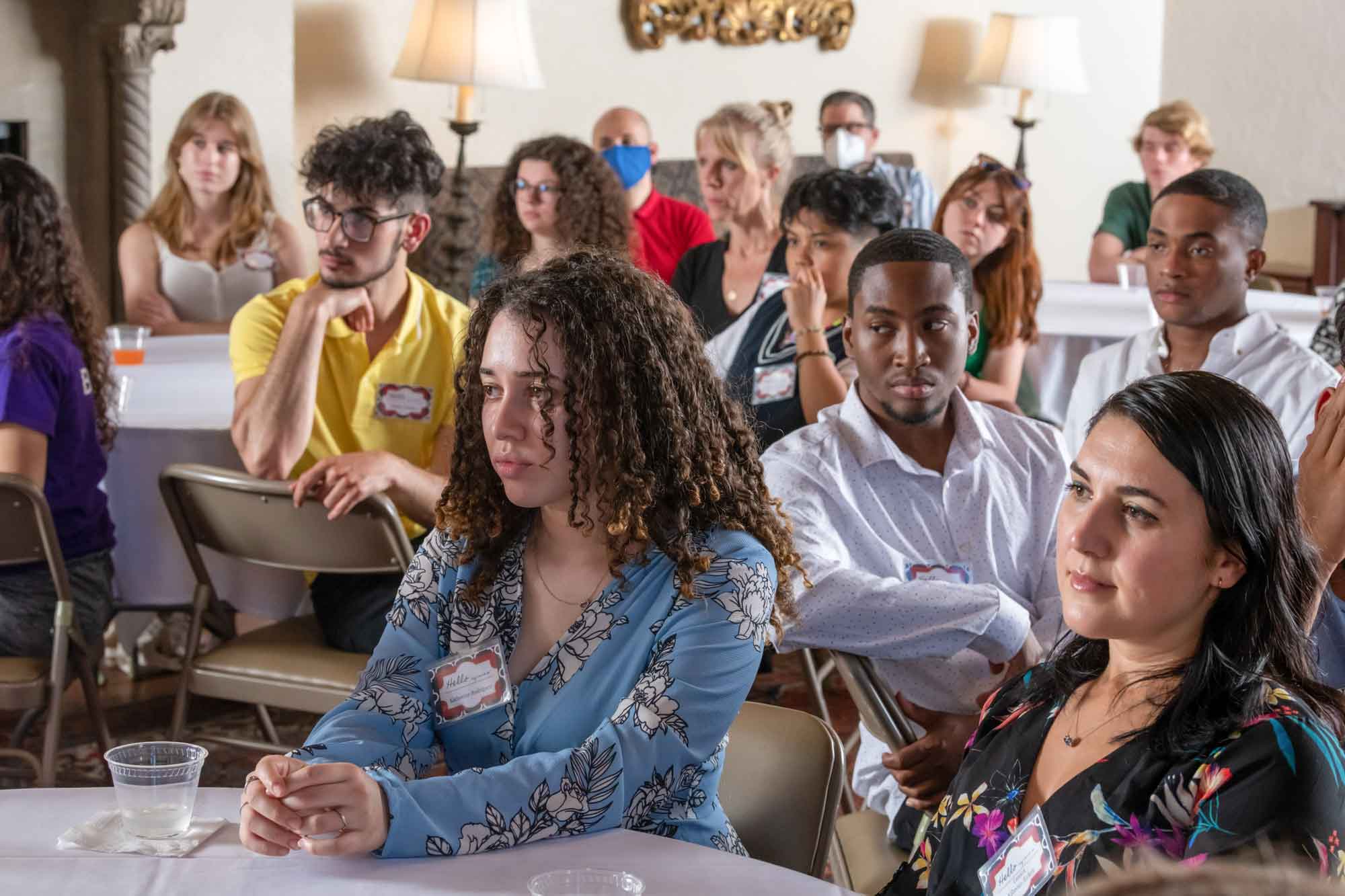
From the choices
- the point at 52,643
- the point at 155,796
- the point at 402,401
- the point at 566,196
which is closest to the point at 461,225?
the point at 566,196

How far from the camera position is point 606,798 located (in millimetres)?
1446

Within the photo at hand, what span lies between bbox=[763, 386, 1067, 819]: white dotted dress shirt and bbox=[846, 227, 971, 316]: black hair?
0.18 metres

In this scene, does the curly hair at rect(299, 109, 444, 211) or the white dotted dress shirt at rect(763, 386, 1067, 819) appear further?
the curly hair at rect(299, 109, 444, 211)

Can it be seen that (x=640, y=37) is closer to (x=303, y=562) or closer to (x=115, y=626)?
(x=115, y=626)

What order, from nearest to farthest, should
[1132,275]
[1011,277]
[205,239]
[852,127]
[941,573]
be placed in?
[941,573] → [1011,277] → [205,239] → [1132,275] → [852,127]

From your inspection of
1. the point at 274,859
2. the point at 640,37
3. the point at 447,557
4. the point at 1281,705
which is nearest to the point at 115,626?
the point at 447,557

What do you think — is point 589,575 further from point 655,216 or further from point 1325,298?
point 1325,298

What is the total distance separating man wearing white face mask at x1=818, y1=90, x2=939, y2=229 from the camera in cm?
523

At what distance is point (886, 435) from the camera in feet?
7.61

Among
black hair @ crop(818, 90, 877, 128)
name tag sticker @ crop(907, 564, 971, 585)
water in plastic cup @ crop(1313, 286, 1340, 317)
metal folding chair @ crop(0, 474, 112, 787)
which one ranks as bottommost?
metal folding chair @ crop(0, 474, 112, 787)

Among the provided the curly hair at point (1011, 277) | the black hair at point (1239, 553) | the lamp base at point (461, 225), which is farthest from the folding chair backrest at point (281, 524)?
the lamp base at point (461, 225)

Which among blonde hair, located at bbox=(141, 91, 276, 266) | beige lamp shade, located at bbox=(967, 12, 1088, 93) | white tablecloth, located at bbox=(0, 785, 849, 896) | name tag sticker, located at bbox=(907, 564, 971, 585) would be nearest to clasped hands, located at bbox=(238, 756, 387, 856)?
white tablecloth, located at bbox=(0, 785, 849, 896)

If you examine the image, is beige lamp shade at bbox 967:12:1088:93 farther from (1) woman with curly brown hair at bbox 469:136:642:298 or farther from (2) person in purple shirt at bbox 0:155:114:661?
(2) person in purple shirt at bbox 0:155:114:661

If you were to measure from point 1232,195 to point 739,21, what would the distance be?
4.54m
